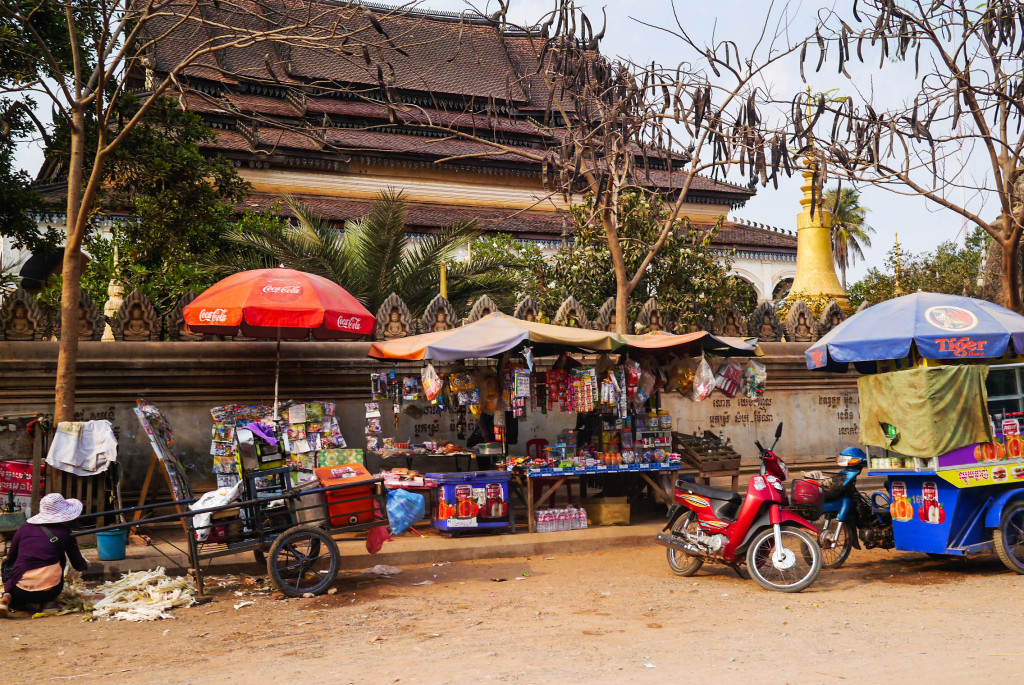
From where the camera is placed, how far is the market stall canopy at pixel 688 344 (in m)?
10.4

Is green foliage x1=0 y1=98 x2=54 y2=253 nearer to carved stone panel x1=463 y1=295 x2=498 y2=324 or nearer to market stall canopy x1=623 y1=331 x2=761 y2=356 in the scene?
carved stone panel x1=463 y1=295 x2=498 y2=324

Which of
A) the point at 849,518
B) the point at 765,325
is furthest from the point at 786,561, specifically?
the point at 765,325

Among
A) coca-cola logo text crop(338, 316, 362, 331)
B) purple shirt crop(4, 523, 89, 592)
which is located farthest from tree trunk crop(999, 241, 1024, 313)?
purple shirt crop(4, 523, 89, 592)

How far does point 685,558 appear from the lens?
8391 mm

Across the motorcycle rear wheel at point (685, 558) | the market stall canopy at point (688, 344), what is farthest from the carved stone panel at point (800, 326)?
the motorcycle rear wheel at point (685, 558)

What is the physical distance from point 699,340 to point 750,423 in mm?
4755

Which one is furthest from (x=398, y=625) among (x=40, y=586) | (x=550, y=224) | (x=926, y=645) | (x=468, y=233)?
(x=550, y=224)

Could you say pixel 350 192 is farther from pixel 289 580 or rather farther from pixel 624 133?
pixel 289 580

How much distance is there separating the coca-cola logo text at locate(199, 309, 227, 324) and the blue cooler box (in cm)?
282

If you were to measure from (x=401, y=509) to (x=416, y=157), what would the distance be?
801 inches

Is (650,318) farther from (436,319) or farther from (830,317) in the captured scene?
(830,317)

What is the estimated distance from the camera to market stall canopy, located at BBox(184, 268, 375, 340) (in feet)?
32.0

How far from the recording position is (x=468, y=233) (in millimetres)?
17875

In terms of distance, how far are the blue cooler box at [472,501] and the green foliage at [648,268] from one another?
9.15m
